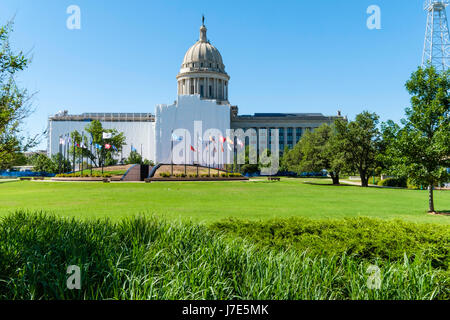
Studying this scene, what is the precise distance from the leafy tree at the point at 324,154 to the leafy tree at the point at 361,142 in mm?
1019

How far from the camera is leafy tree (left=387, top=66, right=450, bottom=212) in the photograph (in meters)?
18.1

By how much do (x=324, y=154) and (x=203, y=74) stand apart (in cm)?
7523

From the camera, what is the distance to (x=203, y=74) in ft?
384

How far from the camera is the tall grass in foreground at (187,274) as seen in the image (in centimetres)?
436

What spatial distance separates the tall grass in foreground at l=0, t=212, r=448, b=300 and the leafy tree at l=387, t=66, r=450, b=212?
1491 cm

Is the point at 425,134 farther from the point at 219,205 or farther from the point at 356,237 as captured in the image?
the point at 356,237

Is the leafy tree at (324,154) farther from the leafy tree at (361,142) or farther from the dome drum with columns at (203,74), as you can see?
the dome drum with columns at (203,74)

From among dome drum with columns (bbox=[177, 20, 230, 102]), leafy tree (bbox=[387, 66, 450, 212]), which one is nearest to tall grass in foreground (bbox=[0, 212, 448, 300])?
leafy tree (bbox=[387, 66, 450, 212])
